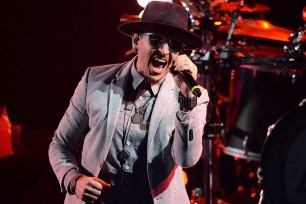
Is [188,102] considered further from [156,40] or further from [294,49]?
[294,49]

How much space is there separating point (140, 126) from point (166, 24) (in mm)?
559

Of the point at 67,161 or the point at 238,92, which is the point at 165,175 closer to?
the point at 67,161

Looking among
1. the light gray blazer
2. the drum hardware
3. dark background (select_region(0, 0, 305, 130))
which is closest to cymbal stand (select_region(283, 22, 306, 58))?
the drum hardware

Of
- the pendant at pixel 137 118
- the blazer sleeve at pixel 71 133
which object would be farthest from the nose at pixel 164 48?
the blazer sleeve at pixel 71 133

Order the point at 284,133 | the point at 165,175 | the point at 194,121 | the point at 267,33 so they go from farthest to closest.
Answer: the point at 267,33 < the point at 165,175 < the point at 194,121 < the point at 284,133

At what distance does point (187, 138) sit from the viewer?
2363 mm

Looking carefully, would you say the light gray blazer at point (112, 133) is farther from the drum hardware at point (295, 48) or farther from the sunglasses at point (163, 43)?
the drum hardware at point (295, 48)

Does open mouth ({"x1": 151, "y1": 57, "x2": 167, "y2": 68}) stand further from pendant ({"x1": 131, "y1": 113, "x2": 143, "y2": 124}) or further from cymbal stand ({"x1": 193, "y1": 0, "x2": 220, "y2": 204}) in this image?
cymbal stand ({"x1": 193, "y1": 0, "x2": 220, "y2": 204})

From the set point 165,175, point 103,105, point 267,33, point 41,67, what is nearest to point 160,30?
point 103,105

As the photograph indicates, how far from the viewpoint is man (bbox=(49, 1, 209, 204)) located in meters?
2.46

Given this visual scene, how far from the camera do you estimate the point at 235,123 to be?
515cm

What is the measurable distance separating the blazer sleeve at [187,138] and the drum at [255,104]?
2.49m

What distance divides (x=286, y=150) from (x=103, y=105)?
1.06 metres

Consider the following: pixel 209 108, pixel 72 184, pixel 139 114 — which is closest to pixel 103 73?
pixel 139 114
